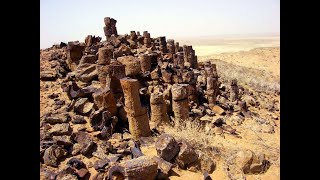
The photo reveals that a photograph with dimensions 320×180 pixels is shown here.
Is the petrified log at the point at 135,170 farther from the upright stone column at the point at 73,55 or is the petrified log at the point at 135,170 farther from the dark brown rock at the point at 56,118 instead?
the upright stone column at the point at 73,55

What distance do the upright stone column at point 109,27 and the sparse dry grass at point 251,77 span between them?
9.94 meters

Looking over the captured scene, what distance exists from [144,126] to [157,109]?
144 cm

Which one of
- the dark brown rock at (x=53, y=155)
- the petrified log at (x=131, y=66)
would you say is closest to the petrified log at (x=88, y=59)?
the petrified log at (x=131, y=66)

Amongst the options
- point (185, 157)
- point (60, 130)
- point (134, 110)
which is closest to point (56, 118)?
point (60, 130)

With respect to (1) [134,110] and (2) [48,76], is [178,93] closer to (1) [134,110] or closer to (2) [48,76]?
(1) [134,110]

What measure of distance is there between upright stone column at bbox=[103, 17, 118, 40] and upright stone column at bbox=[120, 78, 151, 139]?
621 inches

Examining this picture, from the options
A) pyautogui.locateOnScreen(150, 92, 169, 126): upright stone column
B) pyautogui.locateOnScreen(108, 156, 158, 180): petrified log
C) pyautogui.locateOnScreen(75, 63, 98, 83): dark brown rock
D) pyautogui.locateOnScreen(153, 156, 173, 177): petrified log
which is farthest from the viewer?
pyautogui.locateOnScreen(75, 63, 98, 83): dark brown rock

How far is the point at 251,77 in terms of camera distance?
2477 cm

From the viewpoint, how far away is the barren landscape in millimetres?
6574

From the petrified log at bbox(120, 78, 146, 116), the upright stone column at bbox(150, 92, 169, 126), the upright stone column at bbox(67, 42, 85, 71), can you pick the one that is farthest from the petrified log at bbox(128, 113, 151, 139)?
the upright stone column at bbox(67, 42, 85, 71)

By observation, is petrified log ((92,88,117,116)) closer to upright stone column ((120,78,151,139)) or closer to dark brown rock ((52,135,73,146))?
upright stone column ((120,78,151,139))
